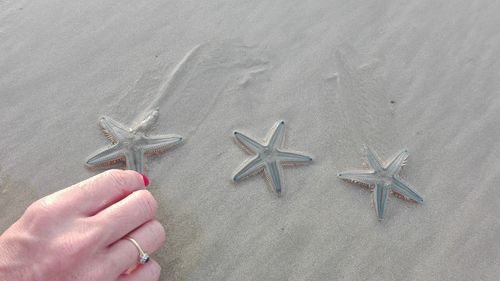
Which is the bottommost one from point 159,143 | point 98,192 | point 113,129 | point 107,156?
point 159,143

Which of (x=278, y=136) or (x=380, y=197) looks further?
(x=278, y=136)

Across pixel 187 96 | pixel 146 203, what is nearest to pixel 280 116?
pixel 187 96

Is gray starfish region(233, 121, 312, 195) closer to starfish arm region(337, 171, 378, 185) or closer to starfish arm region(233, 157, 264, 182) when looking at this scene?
starfish arm region(233, 157, 264, 182)

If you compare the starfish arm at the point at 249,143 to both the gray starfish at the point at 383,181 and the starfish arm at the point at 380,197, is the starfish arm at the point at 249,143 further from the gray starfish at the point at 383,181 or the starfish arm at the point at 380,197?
the starfish arm at the point at 380,197

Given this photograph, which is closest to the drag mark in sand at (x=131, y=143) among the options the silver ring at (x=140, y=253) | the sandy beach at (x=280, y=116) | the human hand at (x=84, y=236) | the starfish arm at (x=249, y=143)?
the sandy beach at (x=280, y=116)

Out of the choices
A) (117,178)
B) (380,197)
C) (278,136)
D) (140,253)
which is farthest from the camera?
(278,136)

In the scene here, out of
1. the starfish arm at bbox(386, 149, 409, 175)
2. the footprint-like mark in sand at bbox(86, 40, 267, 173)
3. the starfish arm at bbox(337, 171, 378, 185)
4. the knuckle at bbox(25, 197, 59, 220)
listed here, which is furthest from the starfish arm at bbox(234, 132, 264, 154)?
the knuckle at bbox(25, 197, 59, 220)

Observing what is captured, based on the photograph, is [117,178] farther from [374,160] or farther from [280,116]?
[374,160]
